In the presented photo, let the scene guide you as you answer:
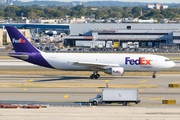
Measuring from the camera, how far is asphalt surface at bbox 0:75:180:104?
1576 inches

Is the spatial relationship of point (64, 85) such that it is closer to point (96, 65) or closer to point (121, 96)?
point (96, 65)

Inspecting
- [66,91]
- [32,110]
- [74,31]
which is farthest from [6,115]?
[74,31]

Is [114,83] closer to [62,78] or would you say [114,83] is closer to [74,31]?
[62,78]

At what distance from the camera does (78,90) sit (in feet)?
148

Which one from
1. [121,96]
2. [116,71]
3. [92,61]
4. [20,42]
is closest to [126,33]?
[92,61]

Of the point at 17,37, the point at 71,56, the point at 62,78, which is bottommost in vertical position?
the point at 62,78

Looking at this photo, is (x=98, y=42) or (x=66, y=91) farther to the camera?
(x=98, y=42)

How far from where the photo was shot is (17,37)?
2206 inches

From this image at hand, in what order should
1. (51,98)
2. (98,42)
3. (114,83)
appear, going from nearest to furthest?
(51,98)
(114,83)
(98,42)

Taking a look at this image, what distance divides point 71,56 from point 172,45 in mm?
71080

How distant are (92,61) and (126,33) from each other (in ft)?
270

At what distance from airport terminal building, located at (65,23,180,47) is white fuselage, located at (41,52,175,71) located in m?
76.2

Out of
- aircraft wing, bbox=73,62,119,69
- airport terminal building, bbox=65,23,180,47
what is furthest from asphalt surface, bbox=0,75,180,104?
airport terminal building, bbox=65,23,180,47

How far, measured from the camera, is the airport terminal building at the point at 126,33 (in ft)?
432
